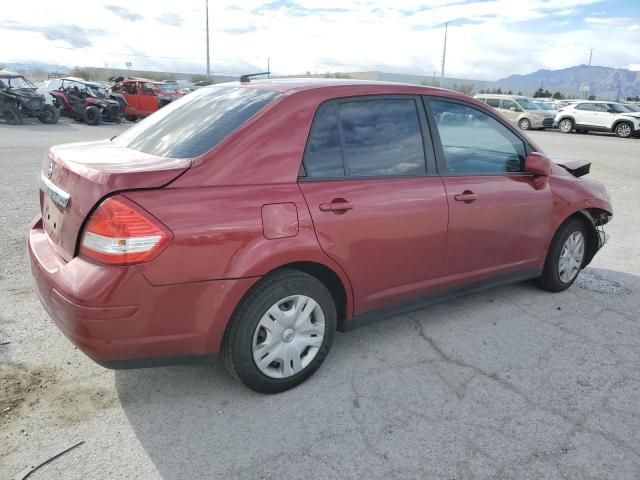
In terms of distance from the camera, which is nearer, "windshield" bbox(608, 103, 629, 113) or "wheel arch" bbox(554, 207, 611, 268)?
"wheel arch" bbox(554, 207, 611, 268)

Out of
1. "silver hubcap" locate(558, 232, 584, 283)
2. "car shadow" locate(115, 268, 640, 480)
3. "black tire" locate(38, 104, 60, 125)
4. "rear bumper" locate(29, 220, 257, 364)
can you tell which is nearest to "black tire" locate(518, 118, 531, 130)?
"black tire" locate(38, 104, 60, 125)

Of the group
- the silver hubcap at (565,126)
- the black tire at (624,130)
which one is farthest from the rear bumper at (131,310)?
the silver hubcap at (565,126)

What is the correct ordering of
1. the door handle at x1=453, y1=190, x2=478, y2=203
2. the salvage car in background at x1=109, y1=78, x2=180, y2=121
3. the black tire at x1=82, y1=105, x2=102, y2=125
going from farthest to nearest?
the salvage car in background at x1=109, y1=78, x2=180, y2=121
the black tire at x1=82, y1=105, x2=102, y2=125
the door handle at x1=453, y1=190, x2=478, y2=203

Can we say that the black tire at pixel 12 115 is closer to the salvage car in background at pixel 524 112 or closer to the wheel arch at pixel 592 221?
the wheel arch at pixel 592 221

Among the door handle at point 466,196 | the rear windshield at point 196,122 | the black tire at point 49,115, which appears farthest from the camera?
the black tire at point 49,115

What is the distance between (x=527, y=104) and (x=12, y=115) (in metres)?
23.4

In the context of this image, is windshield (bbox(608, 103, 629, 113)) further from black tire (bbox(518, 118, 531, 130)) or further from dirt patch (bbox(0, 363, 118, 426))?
dirt patch (bbox(0, 363, 118, 426))

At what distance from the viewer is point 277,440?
262 centimetres

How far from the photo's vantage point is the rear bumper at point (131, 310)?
2434 millimetres

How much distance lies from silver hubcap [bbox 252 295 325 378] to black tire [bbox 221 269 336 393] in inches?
1.3

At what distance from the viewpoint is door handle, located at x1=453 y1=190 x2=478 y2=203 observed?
142 inches

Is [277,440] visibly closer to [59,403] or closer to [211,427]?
[211,427]

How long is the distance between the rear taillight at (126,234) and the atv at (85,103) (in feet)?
66.2

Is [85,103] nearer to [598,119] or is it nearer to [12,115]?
[12,115]
